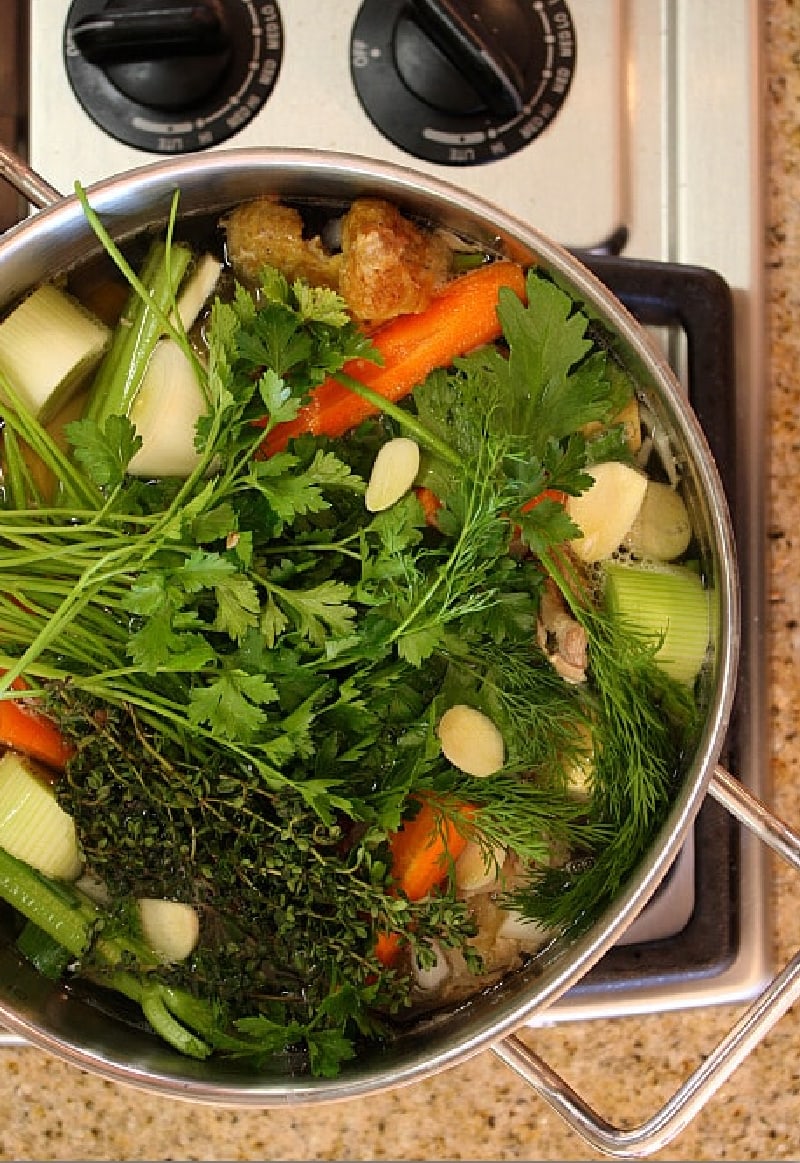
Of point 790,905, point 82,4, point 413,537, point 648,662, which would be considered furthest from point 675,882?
point 82,4

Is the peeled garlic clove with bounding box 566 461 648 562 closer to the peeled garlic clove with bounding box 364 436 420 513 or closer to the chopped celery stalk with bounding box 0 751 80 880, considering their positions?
the peeled garlic clove with bounding box 364 436 420 513

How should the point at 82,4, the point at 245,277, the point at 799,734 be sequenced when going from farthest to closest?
the point at 799,734 → the point at 82,4 → the point at 245,277

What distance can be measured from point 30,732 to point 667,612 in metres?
0.51

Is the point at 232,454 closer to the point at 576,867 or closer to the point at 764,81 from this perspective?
the point at 576,867

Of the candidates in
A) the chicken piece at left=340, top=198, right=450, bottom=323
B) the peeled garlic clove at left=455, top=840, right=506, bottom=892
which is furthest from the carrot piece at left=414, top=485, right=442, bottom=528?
the peeled garlic clove at left=455, top=840, right=506, bottom=892

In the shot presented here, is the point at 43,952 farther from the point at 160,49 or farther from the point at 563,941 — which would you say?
the point at 160,49

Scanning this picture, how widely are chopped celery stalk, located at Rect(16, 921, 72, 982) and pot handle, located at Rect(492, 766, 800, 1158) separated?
35cm

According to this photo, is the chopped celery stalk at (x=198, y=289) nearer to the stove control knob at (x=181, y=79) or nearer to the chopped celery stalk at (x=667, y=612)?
the stove control knob at (x=181, y=79)

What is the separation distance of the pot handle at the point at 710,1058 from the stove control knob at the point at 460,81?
1.94 feet

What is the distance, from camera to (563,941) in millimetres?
950

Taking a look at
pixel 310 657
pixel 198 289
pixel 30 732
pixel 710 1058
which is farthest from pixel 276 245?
pixel 710 1058

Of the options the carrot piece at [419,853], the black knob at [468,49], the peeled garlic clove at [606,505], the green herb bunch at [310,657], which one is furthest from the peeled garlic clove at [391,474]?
the black knob at [468,49]

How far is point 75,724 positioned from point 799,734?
0.70 metres

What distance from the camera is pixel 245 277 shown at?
3.10 feet
